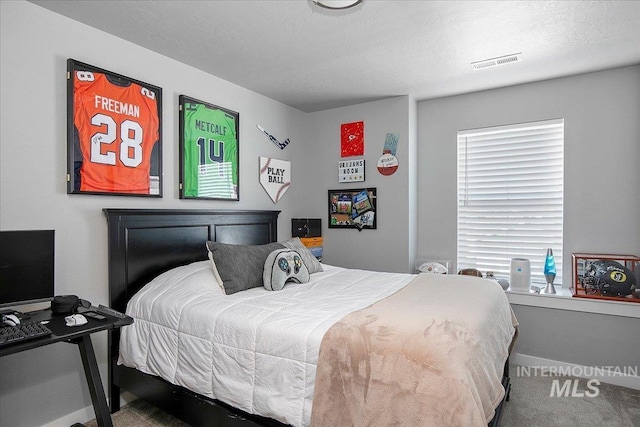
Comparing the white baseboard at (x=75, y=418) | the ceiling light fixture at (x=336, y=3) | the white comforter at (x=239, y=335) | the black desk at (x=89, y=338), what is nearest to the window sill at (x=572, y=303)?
the white comforter at (x=239, y=335)

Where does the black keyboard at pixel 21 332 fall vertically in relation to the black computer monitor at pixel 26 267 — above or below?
below

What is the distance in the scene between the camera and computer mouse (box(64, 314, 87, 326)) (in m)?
1.71

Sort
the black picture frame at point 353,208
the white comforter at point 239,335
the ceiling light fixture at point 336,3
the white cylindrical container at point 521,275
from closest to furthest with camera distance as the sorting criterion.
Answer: the white comforter at point 239,335 < the ceiling light fixture at point 336,3 < the white cylindrical container at point 521,275 < the black picture frame at point 353,208

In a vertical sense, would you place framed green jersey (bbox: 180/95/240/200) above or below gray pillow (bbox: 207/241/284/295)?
above

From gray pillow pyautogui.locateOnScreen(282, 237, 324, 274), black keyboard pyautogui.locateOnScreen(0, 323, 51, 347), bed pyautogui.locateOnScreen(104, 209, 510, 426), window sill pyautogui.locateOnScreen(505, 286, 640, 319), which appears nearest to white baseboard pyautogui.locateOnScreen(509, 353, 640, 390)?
window sill pyautogui.locateOnScreen(505, 286, 640, 319)

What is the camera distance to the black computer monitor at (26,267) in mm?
1738

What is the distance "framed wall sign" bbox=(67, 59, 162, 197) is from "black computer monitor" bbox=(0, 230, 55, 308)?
1.50 ft

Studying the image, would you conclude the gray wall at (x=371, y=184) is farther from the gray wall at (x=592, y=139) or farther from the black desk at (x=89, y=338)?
the black desk at (x=89, y=338)

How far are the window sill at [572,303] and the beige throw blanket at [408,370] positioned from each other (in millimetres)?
1638

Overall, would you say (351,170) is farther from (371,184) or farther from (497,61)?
(497,61)

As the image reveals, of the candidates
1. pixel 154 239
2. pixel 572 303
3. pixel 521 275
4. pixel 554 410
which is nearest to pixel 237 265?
pixel 154 239

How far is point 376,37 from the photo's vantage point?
2.42m

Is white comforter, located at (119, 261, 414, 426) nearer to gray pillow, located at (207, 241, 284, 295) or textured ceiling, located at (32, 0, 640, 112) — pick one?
gray pillow, located at (207, 241, 284, 295)

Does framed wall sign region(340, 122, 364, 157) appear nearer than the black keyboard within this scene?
No
